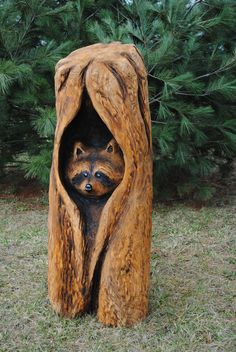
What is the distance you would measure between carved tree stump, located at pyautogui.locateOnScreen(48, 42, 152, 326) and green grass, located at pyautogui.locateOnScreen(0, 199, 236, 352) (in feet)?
0.44

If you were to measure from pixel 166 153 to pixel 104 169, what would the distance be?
2.04m

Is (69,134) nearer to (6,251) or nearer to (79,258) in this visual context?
(79,258)

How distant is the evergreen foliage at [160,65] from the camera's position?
421cm

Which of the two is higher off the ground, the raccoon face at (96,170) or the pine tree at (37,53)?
the pine tree at (37,53)

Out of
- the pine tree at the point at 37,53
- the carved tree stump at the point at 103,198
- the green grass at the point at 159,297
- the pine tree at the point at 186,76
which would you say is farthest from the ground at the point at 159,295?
the pine tree at the point at 37,53

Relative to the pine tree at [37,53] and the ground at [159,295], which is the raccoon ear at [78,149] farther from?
the pine tree at [37,53]

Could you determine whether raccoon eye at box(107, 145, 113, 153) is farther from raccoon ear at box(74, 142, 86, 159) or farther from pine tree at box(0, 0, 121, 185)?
pine tree at box(0, 0, 121, 185)

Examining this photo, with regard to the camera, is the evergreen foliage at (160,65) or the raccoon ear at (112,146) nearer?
the raccoon ear at (112,146)

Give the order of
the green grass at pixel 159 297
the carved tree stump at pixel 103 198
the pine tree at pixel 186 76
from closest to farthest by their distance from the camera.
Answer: the carved tree stump at pixel 103 198 < the green grass at pixel 159 297 < the pine tree at pixel 186 76

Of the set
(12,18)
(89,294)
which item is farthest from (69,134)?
(12,18)

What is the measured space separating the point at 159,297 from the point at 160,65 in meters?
2.24

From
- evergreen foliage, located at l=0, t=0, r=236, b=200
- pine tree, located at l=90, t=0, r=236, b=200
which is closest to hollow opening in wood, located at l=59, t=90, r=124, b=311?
evergreen foliage, located at l=0, t=0, r=236, b=200

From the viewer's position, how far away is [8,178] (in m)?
5.78

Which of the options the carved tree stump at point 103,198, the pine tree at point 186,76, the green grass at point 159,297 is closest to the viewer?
the carved tree stump at point 103,198
